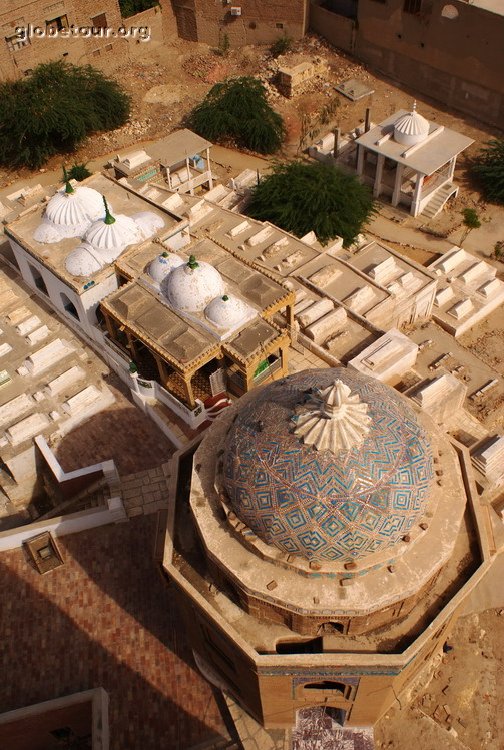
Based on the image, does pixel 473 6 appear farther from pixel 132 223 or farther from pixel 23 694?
pixel 23 694

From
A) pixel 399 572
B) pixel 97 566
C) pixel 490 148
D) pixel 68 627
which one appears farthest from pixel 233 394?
pixel 490 148

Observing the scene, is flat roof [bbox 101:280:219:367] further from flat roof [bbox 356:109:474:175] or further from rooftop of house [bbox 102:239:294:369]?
flat roof [bbox 356:109:474:175]

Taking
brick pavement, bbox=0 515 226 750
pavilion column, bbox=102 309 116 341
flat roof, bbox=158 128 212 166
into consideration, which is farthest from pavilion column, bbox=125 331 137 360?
flat roof, bbox=158 128 212 166

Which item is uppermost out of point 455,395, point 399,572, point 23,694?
point 399,572

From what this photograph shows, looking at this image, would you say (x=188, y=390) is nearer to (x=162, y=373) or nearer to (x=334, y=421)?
(x=162, y=373)

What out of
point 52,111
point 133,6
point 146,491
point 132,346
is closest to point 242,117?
point 52,111

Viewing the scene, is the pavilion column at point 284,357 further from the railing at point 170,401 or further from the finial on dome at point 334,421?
the finial on dome at point 334,421

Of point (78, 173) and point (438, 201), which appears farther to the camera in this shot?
point (78, 173)
